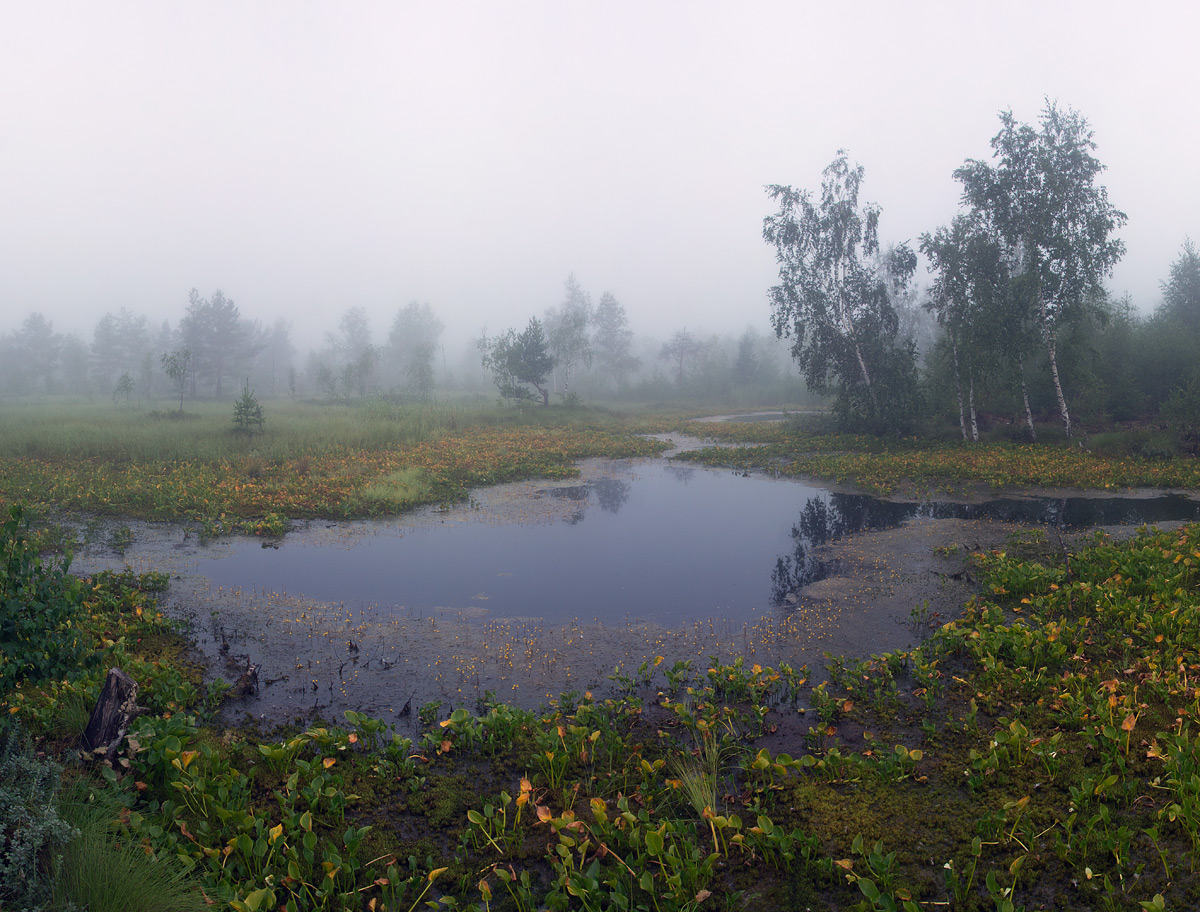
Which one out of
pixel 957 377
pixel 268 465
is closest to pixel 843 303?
pixel 957 377

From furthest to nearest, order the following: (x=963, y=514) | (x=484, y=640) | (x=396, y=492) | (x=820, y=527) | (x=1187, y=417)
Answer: (x=1187, y=417) < (x=396, y=492) < (x=963, y=514) < (x=820, y=527) < (x=484, y=640)

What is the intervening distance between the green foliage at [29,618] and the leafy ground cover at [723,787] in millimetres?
205

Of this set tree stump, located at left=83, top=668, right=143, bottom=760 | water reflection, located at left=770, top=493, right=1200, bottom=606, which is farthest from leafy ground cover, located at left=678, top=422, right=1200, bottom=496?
tree stump, located at left=83, top=668, right=143, bottom=760

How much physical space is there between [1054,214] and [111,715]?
89.4 ft

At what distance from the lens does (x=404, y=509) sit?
15773 millimetres

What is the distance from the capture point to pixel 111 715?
4758 mm

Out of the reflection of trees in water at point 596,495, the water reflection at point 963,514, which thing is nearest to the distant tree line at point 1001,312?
the water reflection at point 963,514

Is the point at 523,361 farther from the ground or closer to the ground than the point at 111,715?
farther from the ground

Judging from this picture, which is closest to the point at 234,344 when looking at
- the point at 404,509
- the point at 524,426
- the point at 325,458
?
the point at 524,426

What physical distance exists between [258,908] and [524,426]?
31.6m

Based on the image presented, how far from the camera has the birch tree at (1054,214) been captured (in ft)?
69.6

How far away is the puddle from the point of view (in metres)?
7.27

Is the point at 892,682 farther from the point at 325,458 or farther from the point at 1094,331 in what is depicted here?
the point at 1094,331

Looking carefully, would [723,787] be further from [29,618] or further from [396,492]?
[396,492]
